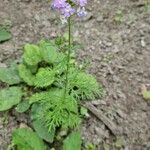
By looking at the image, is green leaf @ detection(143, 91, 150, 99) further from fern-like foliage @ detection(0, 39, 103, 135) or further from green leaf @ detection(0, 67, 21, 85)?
green leaf @ detection(0, 67, 21, 85)

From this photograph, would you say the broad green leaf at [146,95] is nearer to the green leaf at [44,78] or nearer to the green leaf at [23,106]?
the green leaf at [44,78]

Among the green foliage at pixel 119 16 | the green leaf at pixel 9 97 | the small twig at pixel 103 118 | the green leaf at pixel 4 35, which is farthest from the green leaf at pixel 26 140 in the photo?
the green foliage at pixel 119 16

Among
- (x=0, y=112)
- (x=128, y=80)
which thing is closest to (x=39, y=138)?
(x=0, y=112)

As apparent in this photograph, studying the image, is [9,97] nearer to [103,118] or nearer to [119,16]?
[103,118]

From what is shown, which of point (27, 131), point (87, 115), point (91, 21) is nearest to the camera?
point (27, 131)

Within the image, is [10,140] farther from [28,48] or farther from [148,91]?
[148,91]

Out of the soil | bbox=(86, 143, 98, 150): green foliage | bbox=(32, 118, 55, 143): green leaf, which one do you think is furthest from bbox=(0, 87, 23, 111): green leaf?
bbox=(86, 143, 98, 150): green foliage

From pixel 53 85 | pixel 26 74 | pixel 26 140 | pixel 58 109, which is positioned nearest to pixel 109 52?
pixel 53 85
